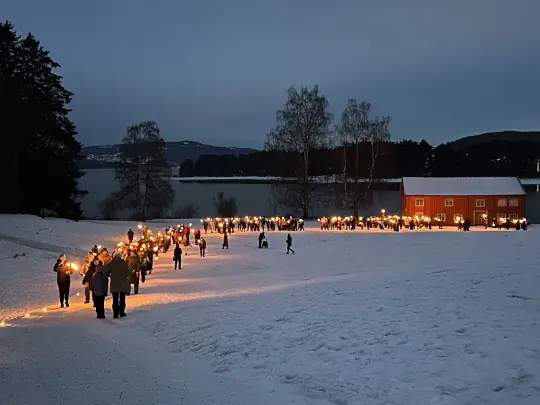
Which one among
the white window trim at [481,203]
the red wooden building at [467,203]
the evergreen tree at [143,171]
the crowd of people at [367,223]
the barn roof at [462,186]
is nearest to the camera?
the crowd of people at [367,223]

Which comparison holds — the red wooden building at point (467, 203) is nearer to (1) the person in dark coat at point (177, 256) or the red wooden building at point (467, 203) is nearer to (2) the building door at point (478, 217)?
(2) the building door at point (478, 217)

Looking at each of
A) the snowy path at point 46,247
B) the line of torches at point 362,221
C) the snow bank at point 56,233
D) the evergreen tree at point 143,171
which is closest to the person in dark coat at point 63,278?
the snowy path at point 46,247

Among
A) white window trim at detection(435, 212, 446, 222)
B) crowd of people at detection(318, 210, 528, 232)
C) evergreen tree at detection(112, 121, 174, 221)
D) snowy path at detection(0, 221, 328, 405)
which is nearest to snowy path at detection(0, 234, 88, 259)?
snowy path at detection(0, 221, 328, 405)

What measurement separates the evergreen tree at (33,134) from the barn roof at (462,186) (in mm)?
32484

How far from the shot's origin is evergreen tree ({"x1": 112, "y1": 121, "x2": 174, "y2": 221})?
54531 millimetres

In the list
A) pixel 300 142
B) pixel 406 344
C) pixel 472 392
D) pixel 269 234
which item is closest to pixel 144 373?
pixel 406 344

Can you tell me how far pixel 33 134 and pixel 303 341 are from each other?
39.8m

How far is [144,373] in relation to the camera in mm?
8984

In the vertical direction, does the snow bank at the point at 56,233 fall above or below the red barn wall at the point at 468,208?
below

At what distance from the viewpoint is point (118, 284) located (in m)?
13.3

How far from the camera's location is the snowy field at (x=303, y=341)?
7793 mm

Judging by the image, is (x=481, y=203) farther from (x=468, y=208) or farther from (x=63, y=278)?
(x=63, y=278)

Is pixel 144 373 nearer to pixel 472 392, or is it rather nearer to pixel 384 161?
pixel 472 392

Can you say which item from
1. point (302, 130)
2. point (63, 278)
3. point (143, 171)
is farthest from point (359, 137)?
point (63, 278)
